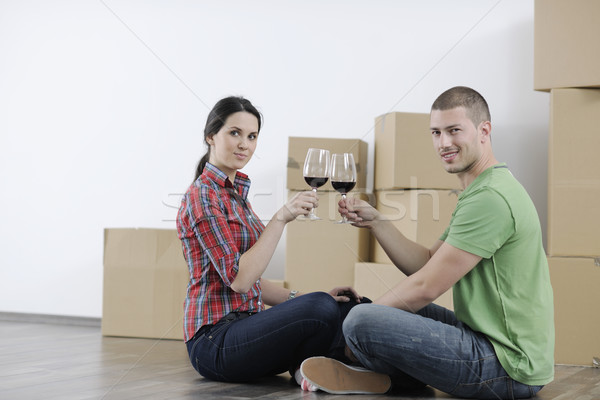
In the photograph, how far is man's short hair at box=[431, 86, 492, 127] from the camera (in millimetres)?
1777

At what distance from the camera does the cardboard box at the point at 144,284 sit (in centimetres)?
306

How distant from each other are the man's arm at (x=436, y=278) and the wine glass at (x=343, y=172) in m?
0.30

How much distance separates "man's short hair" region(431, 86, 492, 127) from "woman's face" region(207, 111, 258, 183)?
0.59 metres

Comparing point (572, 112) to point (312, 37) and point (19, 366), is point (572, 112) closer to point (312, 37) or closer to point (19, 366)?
point (312, 37)

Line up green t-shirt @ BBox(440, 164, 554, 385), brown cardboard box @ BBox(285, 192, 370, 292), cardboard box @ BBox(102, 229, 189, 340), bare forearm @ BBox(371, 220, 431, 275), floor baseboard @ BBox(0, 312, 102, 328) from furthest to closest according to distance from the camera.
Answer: floor baseboard @ BBox(0, 312, 102, 328) → cardboard box @ BBox(102, 229, 189, 340) → brown cardboard box @ BBox(285, 192, 370, 292) → bare forearm @ BBox(371, 220, 431, 275) → green t-shirt @ BBox(440, 164, 554, 385)

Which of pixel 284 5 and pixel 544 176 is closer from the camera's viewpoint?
pixel 544 176

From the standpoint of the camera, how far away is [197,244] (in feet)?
6.21

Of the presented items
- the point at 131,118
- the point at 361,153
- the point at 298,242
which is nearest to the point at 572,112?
the point at 361,153

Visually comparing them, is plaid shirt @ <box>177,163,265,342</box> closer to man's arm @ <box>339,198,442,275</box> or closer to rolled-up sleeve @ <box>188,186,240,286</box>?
rolled-up sleeve @ <box>188,186,240,286</box>

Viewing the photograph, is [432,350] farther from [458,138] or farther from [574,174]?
[574,174]

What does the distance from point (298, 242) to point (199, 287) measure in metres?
1.10

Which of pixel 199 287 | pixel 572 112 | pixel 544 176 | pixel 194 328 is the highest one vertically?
pixel 572 112

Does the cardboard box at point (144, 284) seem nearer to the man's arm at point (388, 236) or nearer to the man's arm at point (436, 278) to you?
the man's arm at point (388, 236)

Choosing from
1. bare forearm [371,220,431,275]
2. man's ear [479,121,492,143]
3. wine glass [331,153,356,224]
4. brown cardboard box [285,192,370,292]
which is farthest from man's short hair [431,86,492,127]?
brown cardboard box [285,192,370,292]
